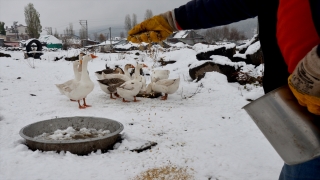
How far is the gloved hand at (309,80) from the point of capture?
872 millimetres

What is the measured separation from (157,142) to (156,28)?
5.66ft

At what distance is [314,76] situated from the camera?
0.88m

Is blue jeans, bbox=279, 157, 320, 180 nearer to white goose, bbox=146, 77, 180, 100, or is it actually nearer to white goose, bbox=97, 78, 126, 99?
white goose, bbox=146, 77, 180, 100

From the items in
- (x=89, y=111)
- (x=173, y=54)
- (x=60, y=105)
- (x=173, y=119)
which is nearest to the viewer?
(x=173, y=119)

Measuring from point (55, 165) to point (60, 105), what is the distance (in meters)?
2.92

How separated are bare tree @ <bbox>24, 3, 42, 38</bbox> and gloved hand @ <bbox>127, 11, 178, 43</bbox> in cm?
5854

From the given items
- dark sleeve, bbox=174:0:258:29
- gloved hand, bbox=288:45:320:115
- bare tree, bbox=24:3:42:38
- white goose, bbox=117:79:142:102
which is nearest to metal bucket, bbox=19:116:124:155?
dark sleeve, bbox=174:0:258:29

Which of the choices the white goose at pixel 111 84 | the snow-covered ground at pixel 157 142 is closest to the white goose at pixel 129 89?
the snow-covered ground at pixel 157 142

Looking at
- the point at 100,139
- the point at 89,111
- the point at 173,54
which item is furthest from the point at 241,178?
the point at 173,54

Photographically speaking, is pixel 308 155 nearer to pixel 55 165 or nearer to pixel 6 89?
pixel 55 165

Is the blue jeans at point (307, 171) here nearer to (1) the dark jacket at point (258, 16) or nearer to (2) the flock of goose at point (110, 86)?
(1) the dark jacket at point (258, 16)

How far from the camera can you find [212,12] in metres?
1.79

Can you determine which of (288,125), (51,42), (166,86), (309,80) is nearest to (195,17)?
(288,125)

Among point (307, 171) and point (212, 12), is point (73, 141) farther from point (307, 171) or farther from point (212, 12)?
point (307, 171)
